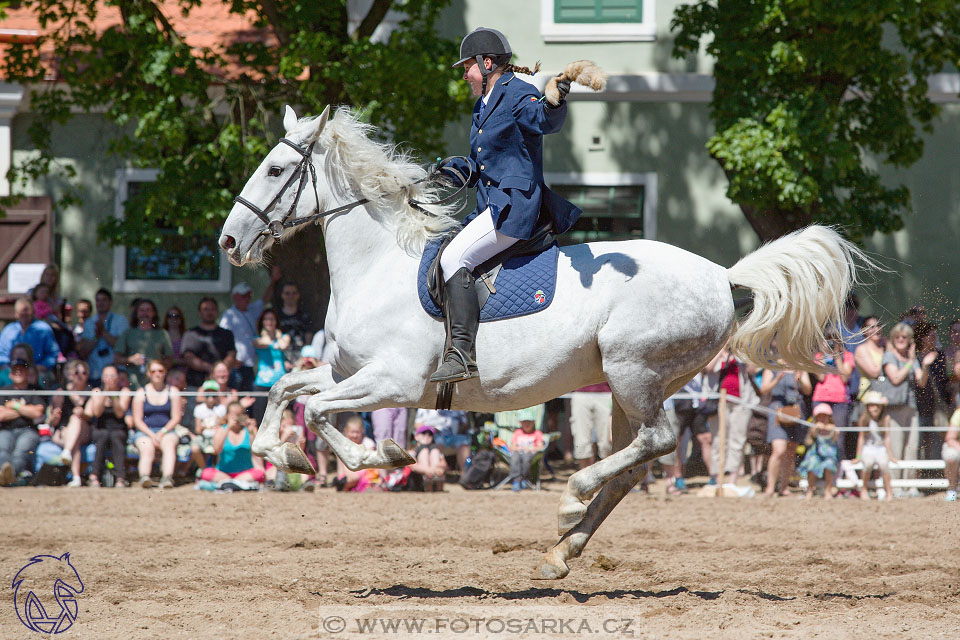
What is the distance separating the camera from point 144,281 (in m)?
14.9

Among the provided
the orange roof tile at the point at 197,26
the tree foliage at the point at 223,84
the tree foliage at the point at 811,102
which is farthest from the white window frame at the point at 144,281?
the tree foliage at the point at 811,102

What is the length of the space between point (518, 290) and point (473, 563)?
2265 millimetres

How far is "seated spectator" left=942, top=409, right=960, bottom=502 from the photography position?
1026cm

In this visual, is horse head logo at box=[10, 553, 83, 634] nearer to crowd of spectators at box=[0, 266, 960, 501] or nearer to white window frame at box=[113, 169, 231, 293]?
crowd of spectators at box=[0, 266, 960, 501]

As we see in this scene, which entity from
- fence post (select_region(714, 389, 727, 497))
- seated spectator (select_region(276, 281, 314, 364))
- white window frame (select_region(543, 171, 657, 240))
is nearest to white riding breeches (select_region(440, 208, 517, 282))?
fence post (select_region(714, 389, 727, 497))

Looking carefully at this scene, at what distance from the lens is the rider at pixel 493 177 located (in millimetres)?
5617

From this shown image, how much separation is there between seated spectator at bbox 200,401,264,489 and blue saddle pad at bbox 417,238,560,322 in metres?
5.61

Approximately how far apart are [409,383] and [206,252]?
9946 millimetres

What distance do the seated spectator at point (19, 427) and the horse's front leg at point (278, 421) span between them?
19.2ft

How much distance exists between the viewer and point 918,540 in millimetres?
8055

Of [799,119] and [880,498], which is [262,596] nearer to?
[880,498]

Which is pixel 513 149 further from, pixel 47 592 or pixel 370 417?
pixel 370 417

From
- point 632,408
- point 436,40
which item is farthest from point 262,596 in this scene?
point 436,40

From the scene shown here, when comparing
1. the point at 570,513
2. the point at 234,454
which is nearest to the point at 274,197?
the point at 570,513
